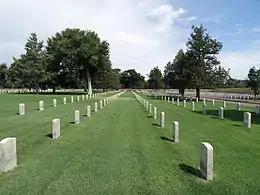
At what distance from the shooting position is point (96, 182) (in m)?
8.03

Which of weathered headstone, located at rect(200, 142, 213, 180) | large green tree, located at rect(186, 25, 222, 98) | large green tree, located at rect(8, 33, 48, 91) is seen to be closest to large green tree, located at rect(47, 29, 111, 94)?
large green tree, located at rect(8, 33, 48, 91)

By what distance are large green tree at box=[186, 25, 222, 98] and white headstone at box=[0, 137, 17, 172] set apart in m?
52.0

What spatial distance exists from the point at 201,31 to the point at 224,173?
55680 mm

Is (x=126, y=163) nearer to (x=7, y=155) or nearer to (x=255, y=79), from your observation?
(x=7, y=155)

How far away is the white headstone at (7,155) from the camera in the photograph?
8.85 m

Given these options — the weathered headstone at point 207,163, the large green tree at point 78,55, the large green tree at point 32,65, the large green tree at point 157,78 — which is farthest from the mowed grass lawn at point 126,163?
the large green tree at point 157,78

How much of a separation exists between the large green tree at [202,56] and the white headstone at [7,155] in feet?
171

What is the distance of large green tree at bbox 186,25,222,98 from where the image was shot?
59.9m

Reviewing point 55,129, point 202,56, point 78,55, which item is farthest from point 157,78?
point 55,129

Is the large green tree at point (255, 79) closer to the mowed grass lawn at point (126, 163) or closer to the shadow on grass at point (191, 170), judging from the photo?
the mowed grass lawn at point (126, 163)

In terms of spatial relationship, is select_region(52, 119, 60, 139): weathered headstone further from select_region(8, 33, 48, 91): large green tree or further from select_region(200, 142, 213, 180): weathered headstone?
select_region(8, 33, 48, 91): large green tree

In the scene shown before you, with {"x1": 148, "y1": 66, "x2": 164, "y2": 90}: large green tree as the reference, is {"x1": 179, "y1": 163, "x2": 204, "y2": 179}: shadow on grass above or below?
below

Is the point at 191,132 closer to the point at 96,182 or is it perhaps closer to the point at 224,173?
the point at 224,173

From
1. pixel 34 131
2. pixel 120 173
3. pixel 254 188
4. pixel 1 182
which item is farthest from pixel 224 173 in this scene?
pixel 34 131
